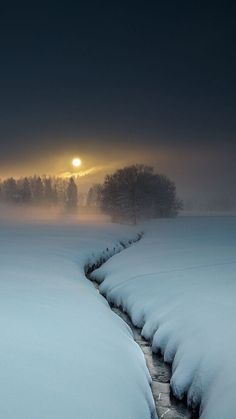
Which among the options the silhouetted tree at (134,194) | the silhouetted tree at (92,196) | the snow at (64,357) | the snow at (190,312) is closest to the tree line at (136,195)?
the silhouetted tree at (134,194)

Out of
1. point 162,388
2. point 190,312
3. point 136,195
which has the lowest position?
point 162,388

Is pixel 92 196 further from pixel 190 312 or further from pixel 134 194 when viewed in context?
pixel 190 312

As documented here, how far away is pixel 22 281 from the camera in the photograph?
21.9 m

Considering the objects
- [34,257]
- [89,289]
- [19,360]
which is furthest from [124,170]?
[19,360]

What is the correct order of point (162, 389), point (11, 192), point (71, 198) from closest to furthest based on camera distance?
point (162, 389)
point (71, 198)
point (11, 192)

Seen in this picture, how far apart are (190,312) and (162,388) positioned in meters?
4.34

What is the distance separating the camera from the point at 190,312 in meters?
16.8

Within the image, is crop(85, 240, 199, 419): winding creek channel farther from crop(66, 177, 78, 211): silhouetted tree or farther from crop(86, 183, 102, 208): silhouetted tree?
crop(86, 183, 102, 208): silhouetted tree

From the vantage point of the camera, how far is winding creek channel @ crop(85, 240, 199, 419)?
11.5m

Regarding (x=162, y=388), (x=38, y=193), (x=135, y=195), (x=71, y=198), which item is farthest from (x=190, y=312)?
(x=38, y=193)

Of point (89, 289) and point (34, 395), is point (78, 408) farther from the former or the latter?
point (89, 289)

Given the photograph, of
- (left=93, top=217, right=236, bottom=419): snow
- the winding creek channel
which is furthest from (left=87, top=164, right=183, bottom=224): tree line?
the winding creek channel

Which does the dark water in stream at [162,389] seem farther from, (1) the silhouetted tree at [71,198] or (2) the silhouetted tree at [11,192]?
(2) the silhouetted tree at [11,192]

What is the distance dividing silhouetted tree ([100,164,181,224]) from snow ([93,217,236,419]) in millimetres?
46396
